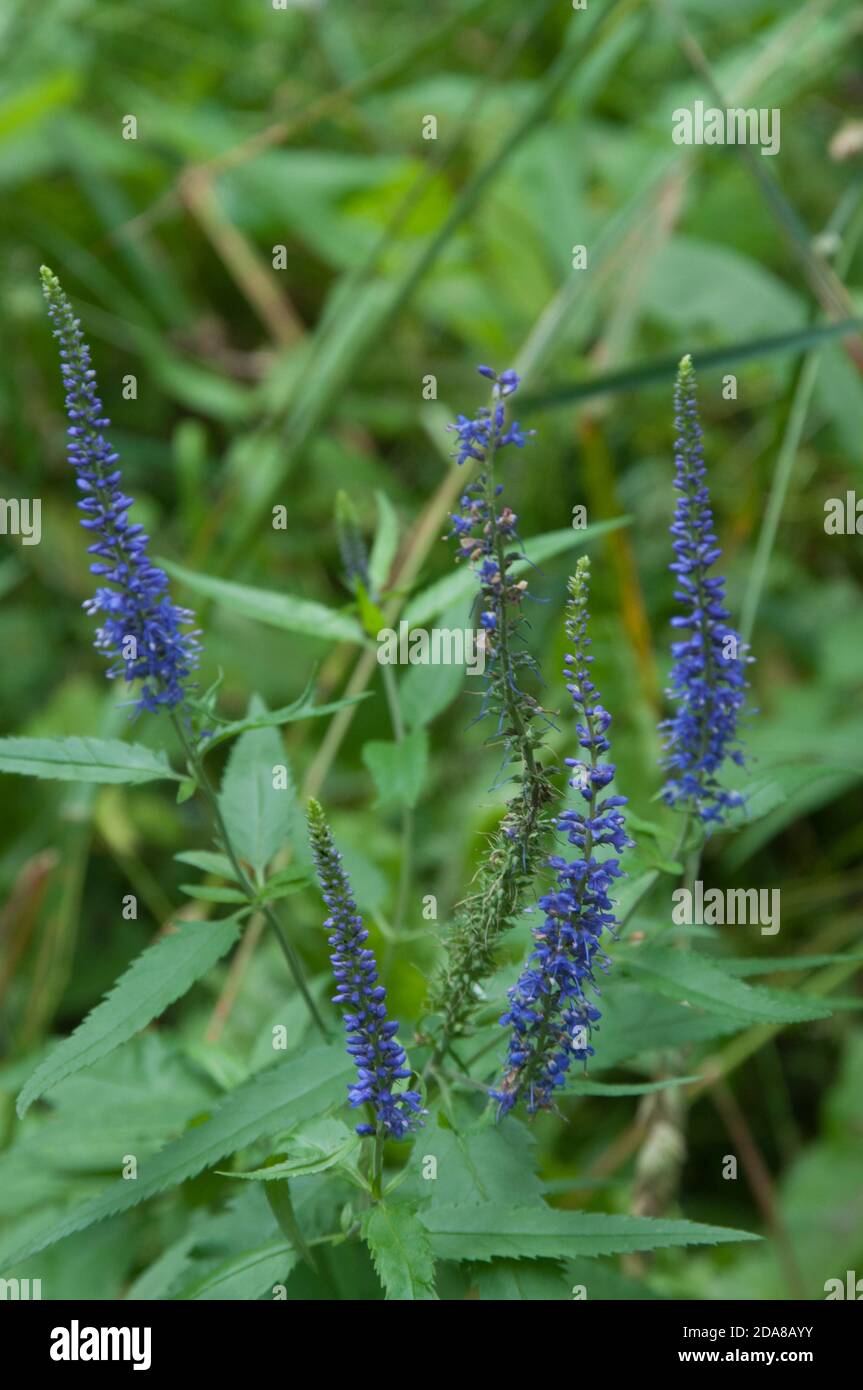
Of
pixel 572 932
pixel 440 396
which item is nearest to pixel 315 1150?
pixel 572 932

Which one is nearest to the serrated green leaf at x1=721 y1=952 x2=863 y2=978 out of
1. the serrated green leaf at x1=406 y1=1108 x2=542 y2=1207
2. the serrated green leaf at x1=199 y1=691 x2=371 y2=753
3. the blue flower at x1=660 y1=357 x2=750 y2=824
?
the blue flower at x1=660 y1=357 x2=750 y2=824

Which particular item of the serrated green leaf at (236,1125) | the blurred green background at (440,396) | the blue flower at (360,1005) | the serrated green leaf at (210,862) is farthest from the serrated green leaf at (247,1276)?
the blurred green background at (440,396)

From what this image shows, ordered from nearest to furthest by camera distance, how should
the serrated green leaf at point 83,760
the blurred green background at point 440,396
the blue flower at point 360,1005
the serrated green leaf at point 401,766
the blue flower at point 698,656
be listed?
the blue flower at point 360,1005 < the blue flower at point 698,656 < the serrated green leaf at point 83,760 < the serrated green leaf at point 401,766 < the blurred green background at point 440,396

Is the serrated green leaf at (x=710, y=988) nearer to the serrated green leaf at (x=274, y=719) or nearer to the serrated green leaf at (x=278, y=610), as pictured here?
the serrated green leaf at (x=274, y=719)

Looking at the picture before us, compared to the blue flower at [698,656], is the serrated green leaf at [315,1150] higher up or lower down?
lower down

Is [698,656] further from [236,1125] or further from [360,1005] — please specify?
[236,1125]
